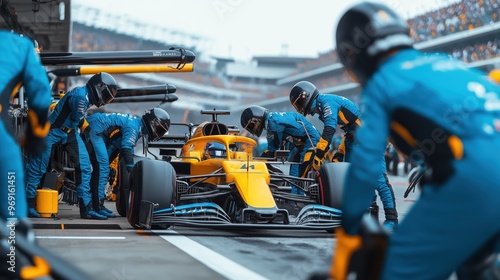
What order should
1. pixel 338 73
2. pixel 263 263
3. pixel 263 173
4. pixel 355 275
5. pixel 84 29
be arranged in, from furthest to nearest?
pixel 84 29
pixel 338 73
pixel 263 173
pixel 263 263
pixel 355 275

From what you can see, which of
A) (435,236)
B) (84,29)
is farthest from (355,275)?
(84,29)

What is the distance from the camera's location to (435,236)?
269cm

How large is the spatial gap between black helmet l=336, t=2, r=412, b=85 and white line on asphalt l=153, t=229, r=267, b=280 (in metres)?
2.65

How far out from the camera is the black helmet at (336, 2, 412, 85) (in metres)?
2.99

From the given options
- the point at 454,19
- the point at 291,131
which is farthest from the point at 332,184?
the point at 454,19

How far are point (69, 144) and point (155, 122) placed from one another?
139 centimetres

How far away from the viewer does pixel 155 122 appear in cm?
1092

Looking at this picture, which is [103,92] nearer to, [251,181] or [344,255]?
[251,181]

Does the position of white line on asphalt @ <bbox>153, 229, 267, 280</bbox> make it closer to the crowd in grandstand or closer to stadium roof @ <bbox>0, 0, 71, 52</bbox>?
stadium roof @ <bbox>0, 0, 71, 52</bbox>


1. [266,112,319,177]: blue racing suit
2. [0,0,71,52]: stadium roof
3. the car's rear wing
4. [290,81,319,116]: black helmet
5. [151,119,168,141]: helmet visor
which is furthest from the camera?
[0,0,71,52]: stadium roof

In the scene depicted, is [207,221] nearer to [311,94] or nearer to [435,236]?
[311,94]

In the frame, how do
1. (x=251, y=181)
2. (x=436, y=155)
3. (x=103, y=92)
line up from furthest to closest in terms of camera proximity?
(x=103, y=92)
(x=251, y=181)
(x=436, y=155)

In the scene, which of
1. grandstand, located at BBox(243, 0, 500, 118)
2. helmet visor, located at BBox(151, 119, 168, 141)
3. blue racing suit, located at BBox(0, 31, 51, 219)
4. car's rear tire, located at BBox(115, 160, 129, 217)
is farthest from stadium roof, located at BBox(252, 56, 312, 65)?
blue racing suit, located at BBox(0, 31, 51, 219)

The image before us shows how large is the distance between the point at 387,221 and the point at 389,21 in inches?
258
